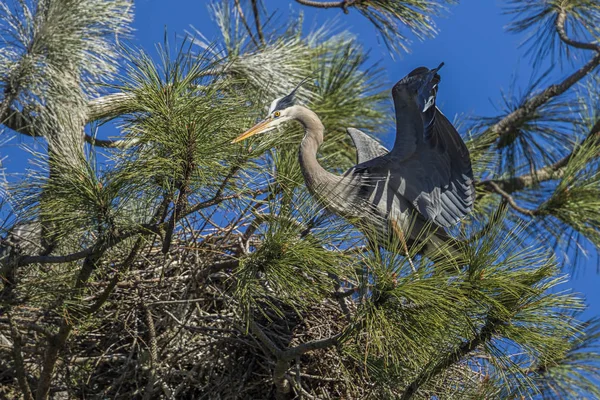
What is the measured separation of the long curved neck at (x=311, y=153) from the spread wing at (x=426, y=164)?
0.48 ft

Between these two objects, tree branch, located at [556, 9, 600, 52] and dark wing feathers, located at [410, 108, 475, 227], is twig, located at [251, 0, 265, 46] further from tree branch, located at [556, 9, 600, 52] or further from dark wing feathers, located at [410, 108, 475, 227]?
tree branch, located at [556, 9, 600, 52]

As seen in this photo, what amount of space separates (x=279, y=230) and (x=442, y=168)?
38.1 inches

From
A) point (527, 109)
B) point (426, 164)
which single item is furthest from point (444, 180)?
point (527, 109)

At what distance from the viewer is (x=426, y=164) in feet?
8.70

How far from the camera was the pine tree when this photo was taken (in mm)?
1769

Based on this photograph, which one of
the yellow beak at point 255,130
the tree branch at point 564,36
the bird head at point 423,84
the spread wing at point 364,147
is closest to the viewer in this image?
the yellow beak at point 255,130

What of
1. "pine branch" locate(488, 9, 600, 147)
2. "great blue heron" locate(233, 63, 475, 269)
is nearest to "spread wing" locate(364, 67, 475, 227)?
"great blue heron" locate(233, 63, 475, 269)

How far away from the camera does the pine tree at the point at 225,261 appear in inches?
69.6

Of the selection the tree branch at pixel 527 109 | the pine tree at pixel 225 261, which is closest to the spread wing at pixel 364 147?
the pine tree at pixel 225 261

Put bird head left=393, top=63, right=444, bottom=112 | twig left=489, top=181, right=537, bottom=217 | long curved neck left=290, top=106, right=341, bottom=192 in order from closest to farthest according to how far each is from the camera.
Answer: bird head left=393, top=63, right=444, bottom=112 → long curved neck left=290, top=106, right=341, bottom=192 → twig left=489, top=181, right=537, bottom=217

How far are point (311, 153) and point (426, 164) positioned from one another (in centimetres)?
33

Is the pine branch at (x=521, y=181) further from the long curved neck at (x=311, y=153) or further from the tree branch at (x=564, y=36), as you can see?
the long curved neck at (x=311, y=153)

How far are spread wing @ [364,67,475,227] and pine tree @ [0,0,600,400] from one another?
0.18m

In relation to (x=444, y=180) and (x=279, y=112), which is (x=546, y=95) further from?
(x=279, y=112)
